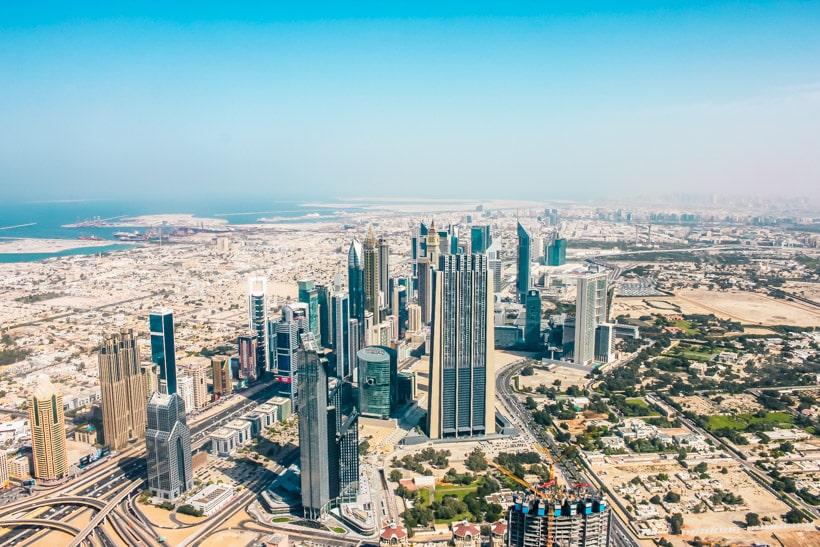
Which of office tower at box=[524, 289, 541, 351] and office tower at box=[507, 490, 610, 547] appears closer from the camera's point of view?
office tower at box=[507, 490, 610, 547]

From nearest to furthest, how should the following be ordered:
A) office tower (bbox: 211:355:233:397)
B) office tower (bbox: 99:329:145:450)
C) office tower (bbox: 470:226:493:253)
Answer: office tower (bbox: 99:329:145:450)
office tower (bbox: 211:355:233:397)
office tower (bbox: 470:226:493:253)

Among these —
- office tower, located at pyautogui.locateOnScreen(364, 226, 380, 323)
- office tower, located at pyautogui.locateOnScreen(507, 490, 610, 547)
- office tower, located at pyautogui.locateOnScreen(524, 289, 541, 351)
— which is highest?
office tower, located at pyautogui.locateOnScreen(364, 226, 380, 323)

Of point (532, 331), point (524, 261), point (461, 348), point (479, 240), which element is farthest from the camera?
point (479, 240)

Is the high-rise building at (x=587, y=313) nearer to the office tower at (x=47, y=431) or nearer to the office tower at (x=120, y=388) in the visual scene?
the office tower at (x=120, y=388)

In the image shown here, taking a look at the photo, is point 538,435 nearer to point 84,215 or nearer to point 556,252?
point 556,252

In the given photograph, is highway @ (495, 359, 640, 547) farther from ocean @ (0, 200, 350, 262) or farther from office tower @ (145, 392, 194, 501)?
ocean @ (0, 200, 350, 262)

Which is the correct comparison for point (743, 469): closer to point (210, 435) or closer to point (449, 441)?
point (449, 441)

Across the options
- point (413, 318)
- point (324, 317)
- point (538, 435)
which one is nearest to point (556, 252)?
point (413, 318)

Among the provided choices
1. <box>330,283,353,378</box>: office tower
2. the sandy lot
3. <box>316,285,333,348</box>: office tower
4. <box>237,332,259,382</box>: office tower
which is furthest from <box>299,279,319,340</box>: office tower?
the sandy lot
